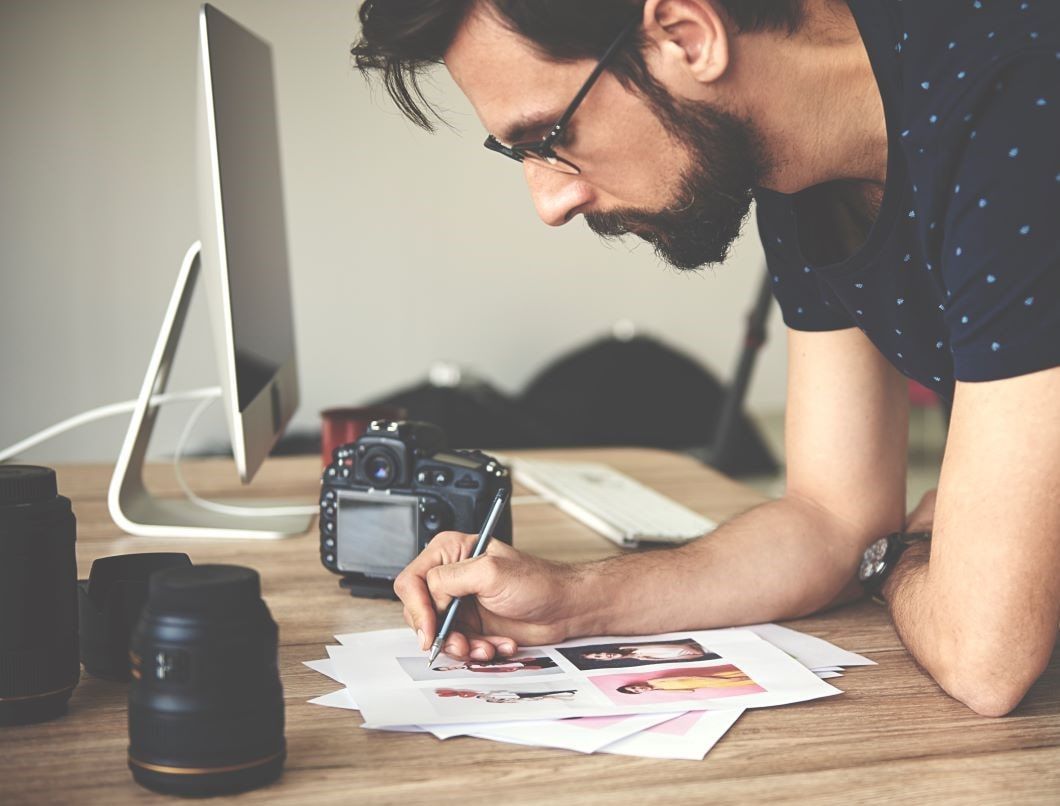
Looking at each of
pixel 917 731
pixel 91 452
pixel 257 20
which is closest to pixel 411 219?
pixel 257 20

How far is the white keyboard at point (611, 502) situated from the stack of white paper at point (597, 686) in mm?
322

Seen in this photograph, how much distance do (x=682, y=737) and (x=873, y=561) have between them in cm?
41

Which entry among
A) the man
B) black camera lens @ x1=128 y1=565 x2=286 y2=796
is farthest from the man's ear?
black camera lens @ x1=128 y1=565 x2=286 y2=796

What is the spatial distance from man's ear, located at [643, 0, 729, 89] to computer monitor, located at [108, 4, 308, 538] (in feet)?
1.59

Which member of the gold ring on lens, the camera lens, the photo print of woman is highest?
the camera lens

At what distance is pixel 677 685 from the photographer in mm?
855

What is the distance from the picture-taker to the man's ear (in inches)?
36.9

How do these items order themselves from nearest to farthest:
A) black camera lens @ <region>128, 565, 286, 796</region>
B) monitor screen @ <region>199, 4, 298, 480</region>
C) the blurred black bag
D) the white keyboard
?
black camera lens @ <region>128, 565, 286, 796</region> < monitor screen @ <region>199, 4, 298, 480</region> < the white keyboard < the blurred black bag

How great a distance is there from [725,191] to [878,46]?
18 cm


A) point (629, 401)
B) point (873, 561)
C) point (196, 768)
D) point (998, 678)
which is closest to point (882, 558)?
point (873, 561)

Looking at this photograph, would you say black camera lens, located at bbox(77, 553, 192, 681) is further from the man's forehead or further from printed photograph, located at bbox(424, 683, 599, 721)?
the man's forehead

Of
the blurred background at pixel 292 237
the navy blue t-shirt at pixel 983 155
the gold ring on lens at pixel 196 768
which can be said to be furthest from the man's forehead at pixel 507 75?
the blurred background at pixel 292 237

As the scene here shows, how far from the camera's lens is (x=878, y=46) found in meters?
0.93

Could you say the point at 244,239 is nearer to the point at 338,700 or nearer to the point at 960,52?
the point at 338,700
